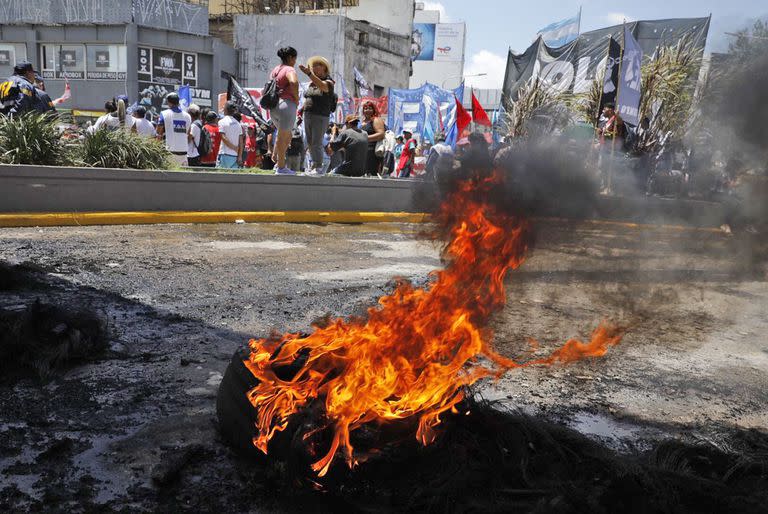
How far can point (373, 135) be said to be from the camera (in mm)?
11773

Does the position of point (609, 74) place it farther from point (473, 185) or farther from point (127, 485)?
point (127, 485)

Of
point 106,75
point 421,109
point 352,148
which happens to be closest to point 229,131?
point 352,148

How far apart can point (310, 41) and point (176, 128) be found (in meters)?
22.3

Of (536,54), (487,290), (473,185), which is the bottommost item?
(487,290)

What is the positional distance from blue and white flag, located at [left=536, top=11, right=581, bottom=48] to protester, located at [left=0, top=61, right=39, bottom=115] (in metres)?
17.7

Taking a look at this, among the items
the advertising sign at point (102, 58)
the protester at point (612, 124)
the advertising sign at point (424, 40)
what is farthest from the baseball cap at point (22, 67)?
the advertising sign at point (424, 40)

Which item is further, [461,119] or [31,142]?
[461,119]

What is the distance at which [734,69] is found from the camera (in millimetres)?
4055

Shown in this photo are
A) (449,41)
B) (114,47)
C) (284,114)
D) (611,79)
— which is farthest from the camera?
(449,41)

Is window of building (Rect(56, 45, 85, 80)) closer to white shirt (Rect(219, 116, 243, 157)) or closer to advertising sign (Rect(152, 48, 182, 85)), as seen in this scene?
advertising sign (Rect(152, 48, 182, 85))

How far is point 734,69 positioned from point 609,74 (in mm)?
9610

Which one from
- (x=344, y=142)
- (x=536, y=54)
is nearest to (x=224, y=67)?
(x=536, y=54)

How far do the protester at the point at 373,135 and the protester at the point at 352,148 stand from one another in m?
0.27

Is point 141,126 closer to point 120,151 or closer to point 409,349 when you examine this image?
point 120,151
